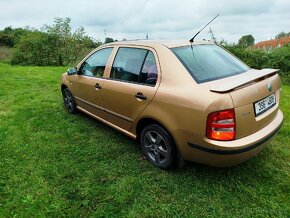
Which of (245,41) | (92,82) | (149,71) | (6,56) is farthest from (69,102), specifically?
(6,56)

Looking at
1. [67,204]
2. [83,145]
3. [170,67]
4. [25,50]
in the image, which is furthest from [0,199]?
[25,50]

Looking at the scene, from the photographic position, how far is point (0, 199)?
3408mm

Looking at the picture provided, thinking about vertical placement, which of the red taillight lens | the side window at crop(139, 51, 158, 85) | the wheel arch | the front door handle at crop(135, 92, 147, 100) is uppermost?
the side window at crop(139, 51, 158, 85)

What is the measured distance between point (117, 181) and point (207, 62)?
1.88m

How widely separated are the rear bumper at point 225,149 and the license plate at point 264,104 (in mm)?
225

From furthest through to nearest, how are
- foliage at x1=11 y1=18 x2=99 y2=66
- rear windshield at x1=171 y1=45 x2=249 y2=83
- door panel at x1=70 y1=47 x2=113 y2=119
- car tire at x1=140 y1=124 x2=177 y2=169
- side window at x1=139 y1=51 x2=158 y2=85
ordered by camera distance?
foliage at x1=11 y1=18 x2=99 y2=66
door panel at x1=70 y1=47 x2=113 y2=119
side window at x1=139 y1=51 x2=158 y2=85
car tire at x1=140 y1=124 x2=177 y2=169
rear windshield at x1=171 y1=45 x2=249 y2=83

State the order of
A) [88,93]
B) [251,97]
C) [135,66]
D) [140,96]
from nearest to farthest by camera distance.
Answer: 1. [251,97]
2. [140,96]
3. [135,66]
4. [88,93]

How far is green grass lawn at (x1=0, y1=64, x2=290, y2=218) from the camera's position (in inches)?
126

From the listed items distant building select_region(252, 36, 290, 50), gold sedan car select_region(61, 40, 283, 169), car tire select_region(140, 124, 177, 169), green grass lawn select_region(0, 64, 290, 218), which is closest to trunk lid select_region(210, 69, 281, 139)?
gold sedan car select_region(61, 40, 283, 169)

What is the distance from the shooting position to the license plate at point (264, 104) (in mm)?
3330

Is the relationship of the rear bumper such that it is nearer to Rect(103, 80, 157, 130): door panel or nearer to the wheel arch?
the wheel arch

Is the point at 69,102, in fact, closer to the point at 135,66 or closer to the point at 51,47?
the point at 135,66

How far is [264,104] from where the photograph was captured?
348cm

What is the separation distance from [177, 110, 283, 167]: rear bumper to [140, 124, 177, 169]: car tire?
0.22 m
